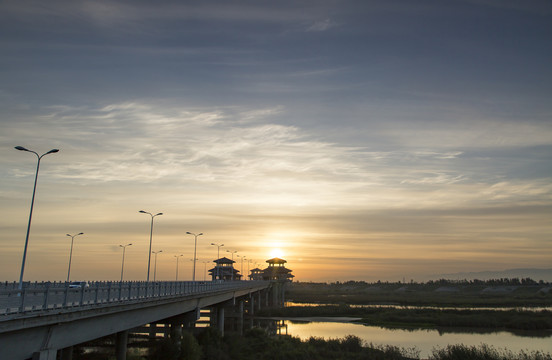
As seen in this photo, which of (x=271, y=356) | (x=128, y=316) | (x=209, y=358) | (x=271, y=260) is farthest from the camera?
(x=271, y=260)

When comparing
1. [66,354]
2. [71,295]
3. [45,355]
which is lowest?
[66,354]

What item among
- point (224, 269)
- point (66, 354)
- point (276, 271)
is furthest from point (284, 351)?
point (276, 271)

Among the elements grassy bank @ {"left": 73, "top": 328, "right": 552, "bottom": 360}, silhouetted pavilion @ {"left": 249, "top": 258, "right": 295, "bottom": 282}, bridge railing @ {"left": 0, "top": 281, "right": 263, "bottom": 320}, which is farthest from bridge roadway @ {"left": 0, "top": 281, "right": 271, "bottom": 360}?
silhouetted pavilion @ {"left": 249, "top": 258, "right": 295, "bottom": 282}

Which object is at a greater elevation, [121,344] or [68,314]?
[68,314]

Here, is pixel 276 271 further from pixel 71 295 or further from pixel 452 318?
pixel 71 295

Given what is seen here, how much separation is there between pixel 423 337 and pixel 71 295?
53819 millimetres

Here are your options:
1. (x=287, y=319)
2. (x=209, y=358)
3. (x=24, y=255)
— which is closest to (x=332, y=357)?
(x=209, y=358)

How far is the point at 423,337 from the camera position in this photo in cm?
6250

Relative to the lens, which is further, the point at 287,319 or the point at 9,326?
the point at 287,319

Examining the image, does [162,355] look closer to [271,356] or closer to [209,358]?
[209,358]

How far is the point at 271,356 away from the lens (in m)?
44.8

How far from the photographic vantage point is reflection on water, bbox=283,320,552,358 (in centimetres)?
5400

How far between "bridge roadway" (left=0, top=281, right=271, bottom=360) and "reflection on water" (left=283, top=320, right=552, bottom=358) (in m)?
30.8

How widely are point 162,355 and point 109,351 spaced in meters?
13.1
